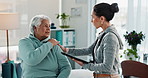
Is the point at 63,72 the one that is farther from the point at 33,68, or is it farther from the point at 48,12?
the point at 48,12

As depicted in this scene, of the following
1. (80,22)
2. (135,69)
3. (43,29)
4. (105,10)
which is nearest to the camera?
(105,10)

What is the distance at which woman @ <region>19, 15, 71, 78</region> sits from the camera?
2.35 m

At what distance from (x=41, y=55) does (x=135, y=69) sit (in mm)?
938

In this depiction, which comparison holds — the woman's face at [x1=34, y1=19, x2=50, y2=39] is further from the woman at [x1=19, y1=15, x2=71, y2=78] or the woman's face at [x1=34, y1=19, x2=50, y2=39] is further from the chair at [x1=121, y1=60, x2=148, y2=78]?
the chair at [x1=121, y1=60, x2=148, y2=78]

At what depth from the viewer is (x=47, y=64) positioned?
2.44m

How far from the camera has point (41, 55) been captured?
233cm

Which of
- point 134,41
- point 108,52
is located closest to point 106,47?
point 108,52

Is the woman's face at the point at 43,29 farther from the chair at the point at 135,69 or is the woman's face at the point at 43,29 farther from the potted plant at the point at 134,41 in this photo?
the potted plant at the point at 134,41

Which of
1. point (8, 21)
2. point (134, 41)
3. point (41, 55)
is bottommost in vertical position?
point (41, 55)

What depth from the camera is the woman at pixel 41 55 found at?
2.35m

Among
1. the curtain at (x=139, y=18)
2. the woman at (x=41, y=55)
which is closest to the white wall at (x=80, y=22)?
the curtain at (x=139, y=18)

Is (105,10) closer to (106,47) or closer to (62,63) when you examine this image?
(106,47)

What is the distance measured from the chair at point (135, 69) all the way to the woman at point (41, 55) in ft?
2.00

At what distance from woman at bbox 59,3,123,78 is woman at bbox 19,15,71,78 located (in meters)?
0.39
